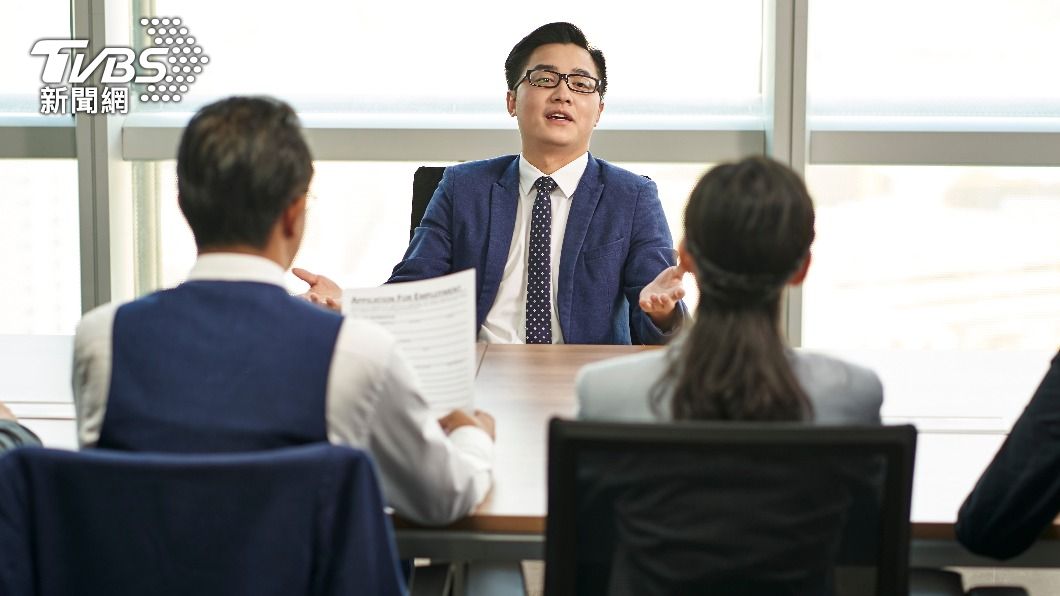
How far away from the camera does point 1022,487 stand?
1396mm

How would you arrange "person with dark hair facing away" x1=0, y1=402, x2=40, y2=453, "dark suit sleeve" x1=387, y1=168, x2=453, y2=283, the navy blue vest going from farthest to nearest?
1. "dark suit sleeve" x1=387, y1=168, x2=453, y2=283
2. "person with dark hair facing away" x1=0, y1=402, x2=40, y2=453
3. the navy blue vest

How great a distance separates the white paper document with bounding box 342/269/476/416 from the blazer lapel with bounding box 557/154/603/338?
1.05 m

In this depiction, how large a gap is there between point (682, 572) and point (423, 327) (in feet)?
2.50

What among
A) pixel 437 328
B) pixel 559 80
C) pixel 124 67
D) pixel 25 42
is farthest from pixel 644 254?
pixel 25 42

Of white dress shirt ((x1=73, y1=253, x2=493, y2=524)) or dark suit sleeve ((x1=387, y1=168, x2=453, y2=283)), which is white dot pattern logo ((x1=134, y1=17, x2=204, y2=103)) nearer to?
dark suit sleeve ((x1=387, y1=168, x2=453, y2=283))

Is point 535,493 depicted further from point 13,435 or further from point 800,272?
point 13,435

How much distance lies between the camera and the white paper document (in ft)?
5.98

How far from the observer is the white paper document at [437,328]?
5.98 ft

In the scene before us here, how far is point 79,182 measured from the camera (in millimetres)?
4406

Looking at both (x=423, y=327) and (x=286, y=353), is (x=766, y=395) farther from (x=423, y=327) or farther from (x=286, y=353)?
(x=423, y=327)

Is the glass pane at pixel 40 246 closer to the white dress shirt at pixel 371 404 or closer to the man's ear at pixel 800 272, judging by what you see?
the white dress shirt at pixel 371 404

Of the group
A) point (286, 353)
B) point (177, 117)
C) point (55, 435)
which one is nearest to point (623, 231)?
point (55, 435)

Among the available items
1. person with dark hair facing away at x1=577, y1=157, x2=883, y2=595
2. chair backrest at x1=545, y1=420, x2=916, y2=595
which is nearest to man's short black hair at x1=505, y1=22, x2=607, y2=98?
person with dark hair facing away at x1=577, y1=157, x2=883, y2=595

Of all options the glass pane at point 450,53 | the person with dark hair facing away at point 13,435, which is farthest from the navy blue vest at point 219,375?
the glass pane at point 450,53
